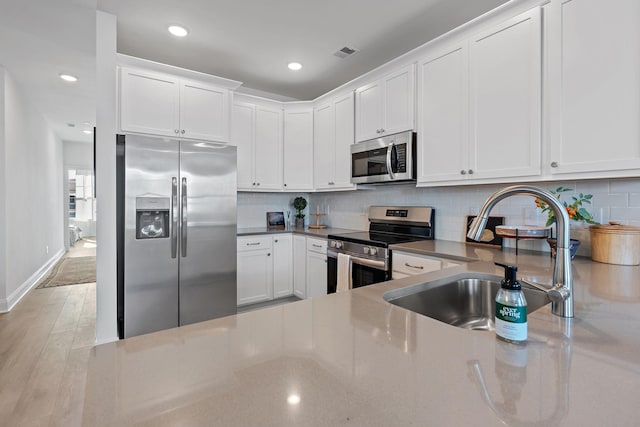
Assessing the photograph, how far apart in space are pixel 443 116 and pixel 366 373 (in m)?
2.27

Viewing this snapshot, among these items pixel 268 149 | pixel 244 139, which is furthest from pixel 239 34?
pixel 268 149

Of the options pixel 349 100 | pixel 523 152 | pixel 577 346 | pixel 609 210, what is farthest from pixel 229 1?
pixel 609 210

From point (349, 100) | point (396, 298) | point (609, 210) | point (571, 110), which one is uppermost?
point (349, 100)

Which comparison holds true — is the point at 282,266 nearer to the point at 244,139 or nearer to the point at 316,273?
the point at 316,273

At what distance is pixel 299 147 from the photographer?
384 cm

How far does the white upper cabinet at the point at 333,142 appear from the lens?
10.9 feet

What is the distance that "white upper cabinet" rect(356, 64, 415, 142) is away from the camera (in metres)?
2.68

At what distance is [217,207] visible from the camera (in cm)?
281

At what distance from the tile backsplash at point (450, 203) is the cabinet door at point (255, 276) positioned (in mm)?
693

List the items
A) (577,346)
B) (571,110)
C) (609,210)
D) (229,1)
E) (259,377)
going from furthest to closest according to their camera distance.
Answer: (229,1) < (609,210) < (571,110) < (577,346) < (259,377)

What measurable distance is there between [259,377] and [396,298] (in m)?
0.70

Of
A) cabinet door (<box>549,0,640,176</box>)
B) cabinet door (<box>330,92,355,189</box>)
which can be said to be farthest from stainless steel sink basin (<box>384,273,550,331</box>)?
cabinet door (<box>330,92,355,189</box>)

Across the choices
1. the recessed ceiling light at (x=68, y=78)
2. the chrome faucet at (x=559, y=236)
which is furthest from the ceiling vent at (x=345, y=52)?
the recessed ceiling light at (x=68, y=78)

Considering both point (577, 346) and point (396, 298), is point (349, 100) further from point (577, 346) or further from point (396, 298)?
point (577, 346)
